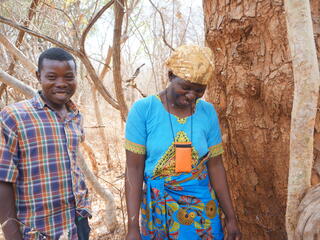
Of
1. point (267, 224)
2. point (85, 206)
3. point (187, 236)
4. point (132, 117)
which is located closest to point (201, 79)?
A: point (132, 117)

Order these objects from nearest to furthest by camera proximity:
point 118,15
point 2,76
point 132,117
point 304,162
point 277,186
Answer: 1. point 304,162
2. point 132,117
3. point 277,186
4. point 118,15
5. point 2,76

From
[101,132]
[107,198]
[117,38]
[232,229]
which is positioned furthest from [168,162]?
[101,132]

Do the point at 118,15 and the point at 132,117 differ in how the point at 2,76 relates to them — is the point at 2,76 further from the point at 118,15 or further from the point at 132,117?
the point at 132,117

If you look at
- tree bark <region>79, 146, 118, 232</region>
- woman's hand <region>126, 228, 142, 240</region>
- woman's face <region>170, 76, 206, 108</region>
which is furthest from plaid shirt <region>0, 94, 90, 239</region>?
tree bark <region>79, 146, 118, 232</region>

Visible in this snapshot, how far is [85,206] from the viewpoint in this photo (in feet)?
5.11

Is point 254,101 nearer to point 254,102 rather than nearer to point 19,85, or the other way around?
point 254,102

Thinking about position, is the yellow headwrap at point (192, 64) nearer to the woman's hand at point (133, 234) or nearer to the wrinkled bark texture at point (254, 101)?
the wrinkled bark texture at point (254, 101)

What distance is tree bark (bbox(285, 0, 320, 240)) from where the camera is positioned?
1015mm

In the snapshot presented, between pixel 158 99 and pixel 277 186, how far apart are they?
0.85m

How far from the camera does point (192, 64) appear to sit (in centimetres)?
137

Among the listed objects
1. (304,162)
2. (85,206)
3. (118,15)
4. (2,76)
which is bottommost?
(85,206)

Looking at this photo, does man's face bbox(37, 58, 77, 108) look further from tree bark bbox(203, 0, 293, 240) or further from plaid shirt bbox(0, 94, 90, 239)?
tree bark bbox(203, 0, 293, 240)

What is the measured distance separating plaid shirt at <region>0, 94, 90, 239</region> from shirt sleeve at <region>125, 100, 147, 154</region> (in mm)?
304

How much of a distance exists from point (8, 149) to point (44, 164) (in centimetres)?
17
